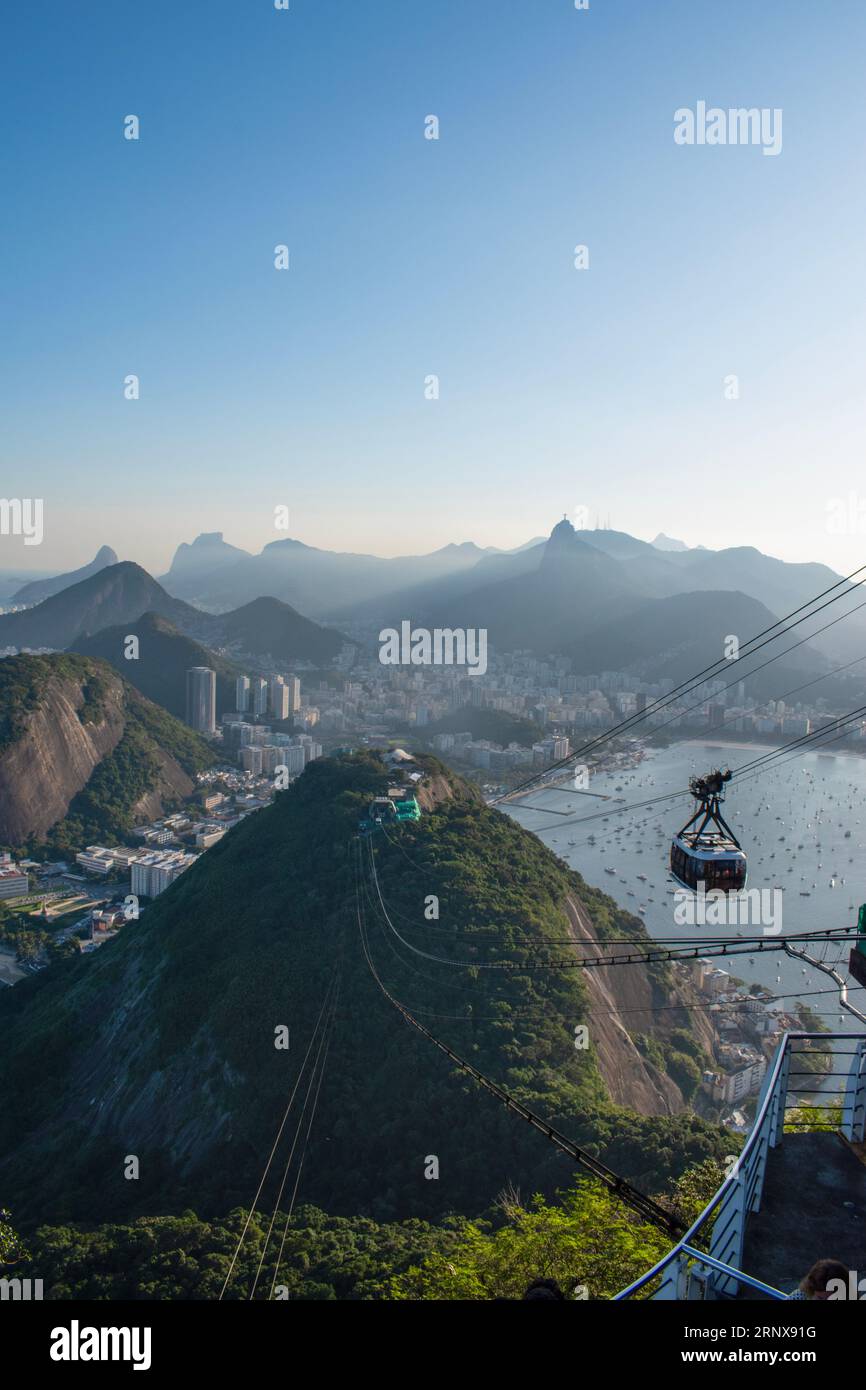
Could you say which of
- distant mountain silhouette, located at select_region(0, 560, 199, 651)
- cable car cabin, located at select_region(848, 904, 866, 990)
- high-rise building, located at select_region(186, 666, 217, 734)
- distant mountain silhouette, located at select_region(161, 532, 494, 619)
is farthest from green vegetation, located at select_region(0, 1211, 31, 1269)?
distant mountain silhouette, located at select_region(161, 532, 494, 619)

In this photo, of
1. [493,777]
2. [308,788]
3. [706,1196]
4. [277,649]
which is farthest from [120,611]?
[706,1196]

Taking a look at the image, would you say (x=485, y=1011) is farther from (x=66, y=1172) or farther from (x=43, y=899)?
(x=43, y=899)

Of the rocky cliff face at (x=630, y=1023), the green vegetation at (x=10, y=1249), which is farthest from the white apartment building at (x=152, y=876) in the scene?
the green vegetation at (x=10, y=1249)

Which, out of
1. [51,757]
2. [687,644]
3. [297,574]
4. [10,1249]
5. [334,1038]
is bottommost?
[10,1249]

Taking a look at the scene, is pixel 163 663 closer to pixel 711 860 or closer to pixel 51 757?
pixel 51 757

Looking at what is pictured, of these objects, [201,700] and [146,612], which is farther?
[146,612]

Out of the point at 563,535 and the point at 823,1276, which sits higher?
the point at 563,535

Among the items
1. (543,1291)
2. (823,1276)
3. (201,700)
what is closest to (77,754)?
(201,700)

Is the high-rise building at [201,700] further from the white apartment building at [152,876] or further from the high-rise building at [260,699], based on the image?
the white apartment building at [152,876]
